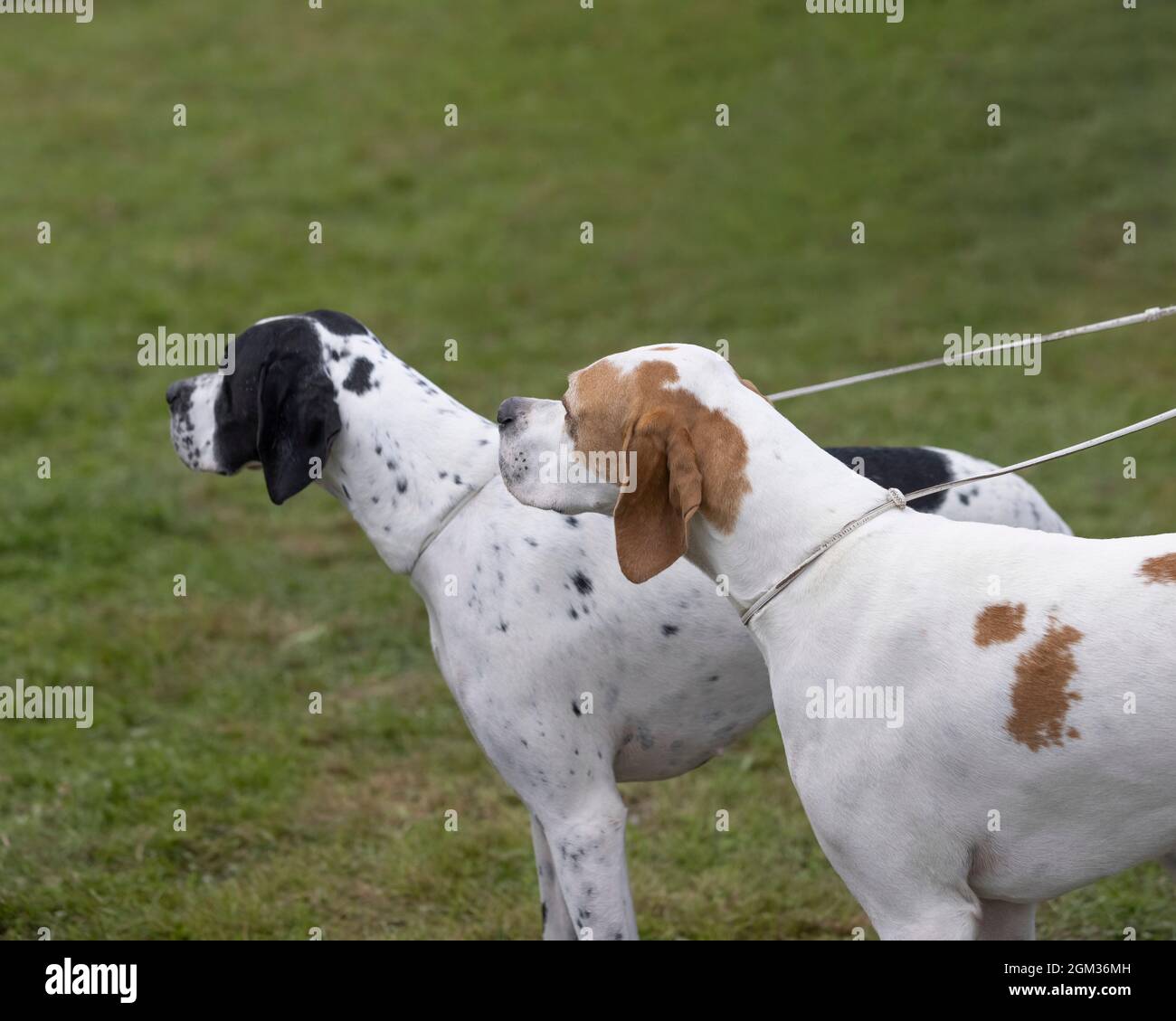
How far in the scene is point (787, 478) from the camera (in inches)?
119

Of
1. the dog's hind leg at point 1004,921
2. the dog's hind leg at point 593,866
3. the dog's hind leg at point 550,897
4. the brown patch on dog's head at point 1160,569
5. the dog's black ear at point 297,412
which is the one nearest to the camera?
the brown patch on dog's head at point 1160,569

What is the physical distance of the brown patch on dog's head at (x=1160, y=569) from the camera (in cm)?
274

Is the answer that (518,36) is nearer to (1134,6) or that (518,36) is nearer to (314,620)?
(1134,6)

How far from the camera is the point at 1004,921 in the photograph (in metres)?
3.54

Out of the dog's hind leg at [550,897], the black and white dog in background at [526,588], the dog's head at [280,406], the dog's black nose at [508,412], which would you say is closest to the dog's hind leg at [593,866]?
the black and white dog in background at [526,588]

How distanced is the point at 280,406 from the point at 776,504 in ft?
4.90

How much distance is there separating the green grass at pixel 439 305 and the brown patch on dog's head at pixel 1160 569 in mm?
2313

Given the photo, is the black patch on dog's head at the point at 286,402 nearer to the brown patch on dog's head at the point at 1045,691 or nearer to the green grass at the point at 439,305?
the green grass at the point at 439,305

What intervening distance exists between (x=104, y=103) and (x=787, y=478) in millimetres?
13070

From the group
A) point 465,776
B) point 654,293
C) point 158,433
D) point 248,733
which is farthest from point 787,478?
point 654,293

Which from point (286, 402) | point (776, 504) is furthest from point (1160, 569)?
point (286, 402)

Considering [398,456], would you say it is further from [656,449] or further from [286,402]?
[656,449]

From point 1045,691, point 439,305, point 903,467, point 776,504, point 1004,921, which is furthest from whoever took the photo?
point 439,305
